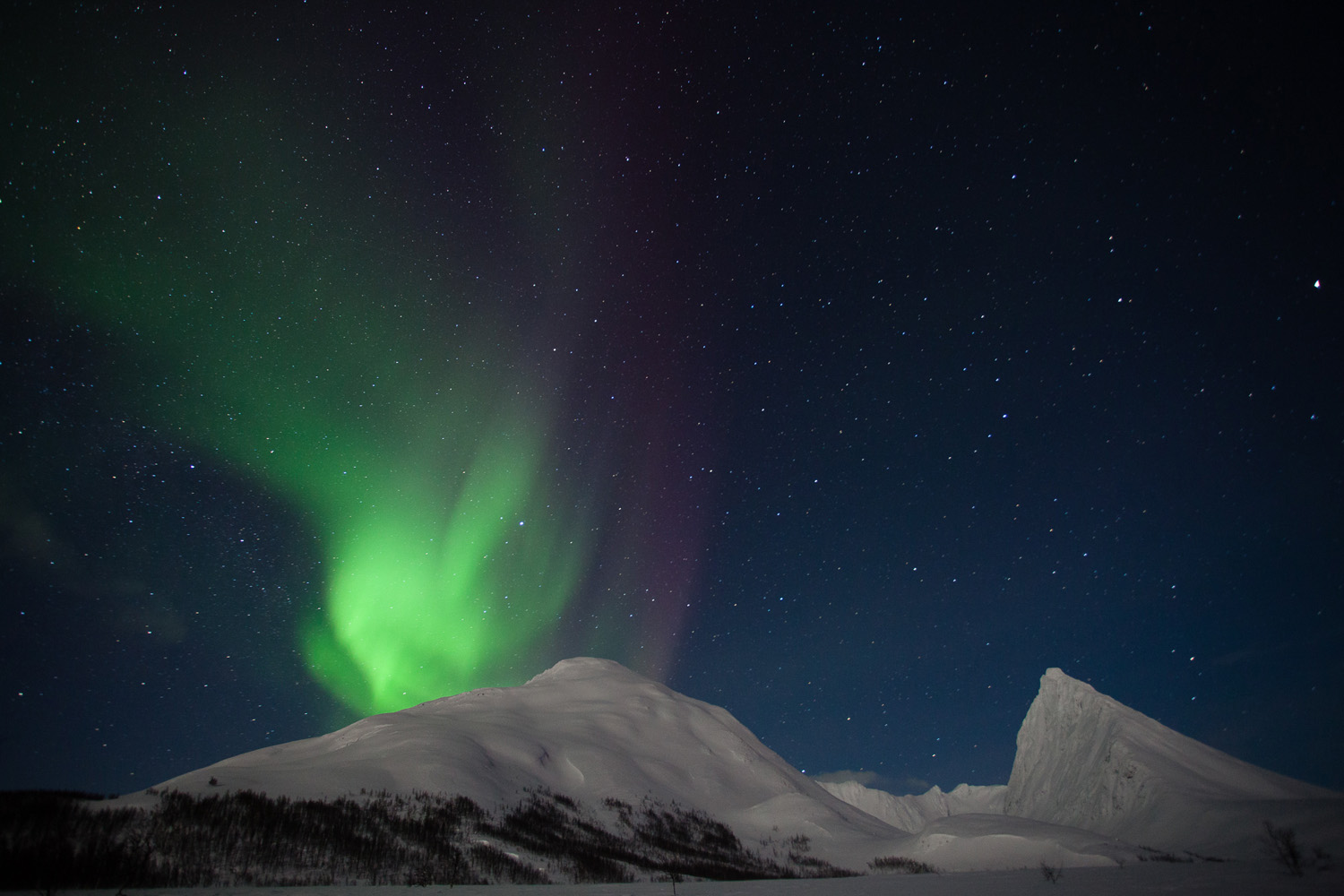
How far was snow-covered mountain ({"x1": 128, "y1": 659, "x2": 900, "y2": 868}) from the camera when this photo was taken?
243ft

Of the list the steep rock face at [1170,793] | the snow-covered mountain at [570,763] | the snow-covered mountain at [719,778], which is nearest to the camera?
the snow-covered mountain at [719,778]

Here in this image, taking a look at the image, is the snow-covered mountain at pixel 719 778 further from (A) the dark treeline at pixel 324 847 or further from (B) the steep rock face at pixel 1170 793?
(A) the dark treeline at pixel 324 847

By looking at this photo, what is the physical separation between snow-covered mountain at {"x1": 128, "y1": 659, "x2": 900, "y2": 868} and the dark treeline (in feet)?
23.6

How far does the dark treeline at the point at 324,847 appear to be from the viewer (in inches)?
1222

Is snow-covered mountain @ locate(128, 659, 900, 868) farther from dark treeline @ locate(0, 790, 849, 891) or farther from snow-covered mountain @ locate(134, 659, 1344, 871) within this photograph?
dark treeline @ locate(0, 790, 849, 891)

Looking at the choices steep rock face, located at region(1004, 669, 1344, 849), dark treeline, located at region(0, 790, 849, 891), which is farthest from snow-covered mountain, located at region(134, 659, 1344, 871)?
dark treeline, located at region(0, 790, 849, 891)

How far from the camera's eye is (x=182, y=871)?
32.4 metres

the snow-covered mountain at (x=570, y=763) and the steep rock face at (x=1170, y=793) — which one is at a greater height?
the snow-covered mountain at (x=570, y=763)

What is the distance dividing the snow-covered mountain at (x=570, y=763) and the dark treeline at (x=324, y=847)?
7.20 metres

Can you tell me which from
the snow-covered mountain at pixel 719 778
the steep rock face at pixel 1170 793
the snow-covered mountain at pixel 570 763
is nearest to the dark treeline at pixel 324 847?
the snow-covered mountain at pixel 719 778

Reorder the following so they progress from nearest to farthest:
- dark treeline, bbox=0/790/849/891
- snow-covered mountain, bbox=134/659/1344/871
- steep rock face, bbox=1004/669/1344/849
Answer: dark treeline, bbox=0/790/849/891 → snow-covered mountain, bbox=134/659/1344/871 → steep rock face, bbox=1004/669/1344/849

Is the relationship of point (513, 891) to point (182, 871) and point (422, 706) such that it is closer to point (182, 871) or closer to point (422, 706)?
point (182, 871)

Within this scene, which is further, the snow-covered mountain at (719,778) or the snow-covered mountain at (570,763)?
the snow-covered mountain at (570,763)

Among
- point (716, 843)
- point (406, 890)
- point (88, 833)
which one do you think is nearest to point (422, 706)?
point (716, 843)
